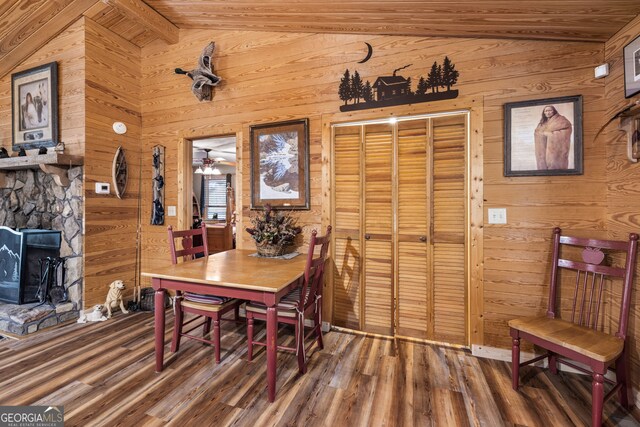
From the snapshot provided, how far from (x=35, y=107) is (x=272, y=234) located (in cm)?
319

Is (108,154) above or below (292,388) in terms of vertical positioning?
above

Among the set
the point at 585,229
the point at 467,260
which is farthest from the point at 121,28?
the point at 585,229

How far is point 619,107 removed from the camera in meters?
1.92

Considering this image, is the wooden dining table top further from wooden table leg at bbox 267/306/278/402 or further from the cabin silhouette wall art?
the cabin silhouette wall art

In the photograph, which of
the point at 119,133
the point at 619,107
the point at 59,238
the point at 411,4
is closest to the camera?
the point at 619,107

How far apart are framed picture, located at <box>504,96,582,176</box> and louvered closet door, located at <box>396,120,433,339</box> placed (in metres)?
0.62

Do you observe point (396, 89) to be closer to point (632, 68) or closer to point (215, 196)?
point (632, 68)

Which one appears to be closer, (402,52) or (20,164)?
(402,52)

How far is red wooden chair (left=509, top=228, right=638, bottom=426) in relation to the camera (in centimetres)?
157

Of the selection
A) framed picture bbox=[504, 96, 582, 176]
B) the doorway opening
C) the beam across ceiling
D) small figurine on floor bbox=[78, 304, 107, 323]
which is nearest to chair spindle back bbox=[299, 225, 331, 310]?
framed picture bbox=[504, 96, 582, 176]

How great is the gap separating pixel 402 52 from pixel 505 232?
5.74ft

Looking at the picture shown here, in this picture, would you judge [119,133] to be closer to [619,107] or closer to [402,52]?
[402,52]

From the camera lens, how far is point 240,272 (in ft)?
6.75

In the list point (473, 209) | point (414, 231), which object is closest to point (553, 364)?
point (473, 209)
